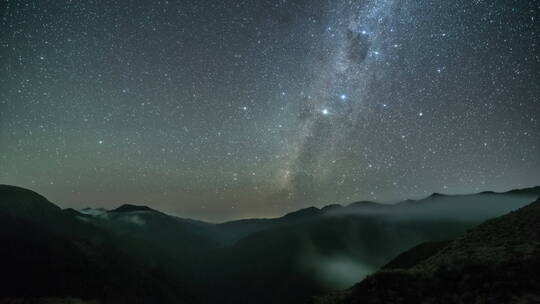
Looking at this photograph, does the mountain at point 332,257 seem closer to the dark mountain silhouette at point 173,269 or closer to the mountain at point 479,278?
the dark mountain silhouette at point 173,269

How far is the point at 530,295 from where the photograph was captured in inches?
650

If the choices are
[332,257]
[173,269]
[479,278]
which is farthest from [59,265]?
[332,257]

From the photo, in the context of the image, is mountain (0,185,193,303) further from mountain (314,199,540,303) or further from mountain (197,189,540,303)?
mountain (314,199,540,303)

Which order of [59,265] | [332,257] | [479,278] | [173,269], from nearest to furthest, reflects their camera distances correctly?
[479,278], [59,265], [332,257], [173,269]

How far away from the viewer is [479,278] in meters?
19.8

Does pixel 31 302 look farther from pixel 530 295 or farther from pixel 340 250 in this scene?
pixel 340 250

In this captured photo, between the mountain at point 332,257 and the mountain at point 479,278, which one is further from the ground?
the mountain at point 479,278

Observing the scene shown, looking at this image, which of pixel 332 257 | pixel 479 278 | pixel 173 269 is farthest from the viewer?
pixel 173 269

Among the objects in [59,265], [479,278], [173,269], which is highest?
[479,278]

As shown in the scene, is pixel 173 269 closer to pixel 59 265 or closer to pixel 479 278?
pixel 59 265

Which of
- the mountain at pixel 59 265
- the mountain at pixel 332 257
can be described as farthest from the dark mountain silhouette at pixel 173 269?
the mountain at pixel 332 257

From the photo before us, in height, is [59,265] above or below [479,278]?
below

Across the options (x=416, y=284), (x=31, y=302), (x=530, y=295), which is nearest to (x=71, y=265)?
(x=31, y=302)

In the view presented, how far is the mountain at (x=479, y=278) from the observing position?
17.8 metres
